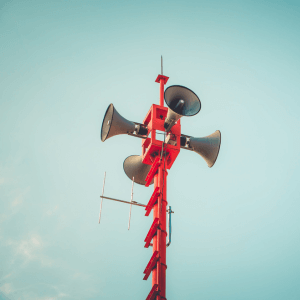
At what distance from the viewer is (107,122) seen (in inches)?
397

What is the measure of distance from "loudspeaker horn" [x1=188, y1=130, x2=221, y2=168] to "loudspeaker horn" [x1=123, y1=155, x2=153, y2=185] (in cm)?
172

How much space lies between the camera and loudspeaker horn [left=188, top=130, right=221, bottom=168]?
10402 mm

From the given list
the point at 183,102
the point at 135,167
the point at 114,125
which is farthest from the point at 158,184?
the point at 135,167

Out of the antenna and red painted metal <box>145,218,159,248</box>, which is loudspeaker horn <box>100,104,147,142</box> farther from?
red painted metal <box>145,218,159,248</box>

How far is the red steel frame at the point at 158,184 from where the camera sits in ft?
27.0

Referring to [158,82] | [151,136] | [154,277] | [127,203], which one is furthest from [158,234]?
[158,82]

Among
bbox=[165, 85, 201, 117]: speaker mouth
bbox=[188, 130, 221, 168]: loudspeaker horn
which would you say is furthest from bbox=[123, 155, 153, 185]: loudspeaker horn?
bbox=[165, 85, 201, 117]: speaker mouth

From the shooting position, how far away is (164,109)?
34.3 ft

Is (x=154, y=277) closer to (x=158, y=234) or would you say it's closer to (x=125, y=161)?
(x=158, y=234)

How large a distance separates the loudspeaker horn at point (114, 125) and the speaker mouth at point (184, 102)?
135 centimetres

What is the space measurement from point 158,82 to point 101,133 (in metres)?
2.96

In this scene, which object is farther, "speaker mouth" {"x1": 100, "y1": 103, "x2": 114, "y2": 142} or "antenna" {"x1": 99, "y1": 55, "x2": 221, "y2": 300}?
"speaker mouth" {"x1": 100, "y1": 103, "x2": 114, "y2": 142}

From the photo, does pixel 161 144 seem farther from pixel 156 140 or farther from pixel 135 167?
pixel 135 167

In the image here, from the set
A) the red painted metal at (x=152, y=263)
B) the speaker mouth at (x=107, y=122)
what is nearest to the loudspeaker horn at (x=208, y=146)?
the speaker mouth at (x=107, y=122)
